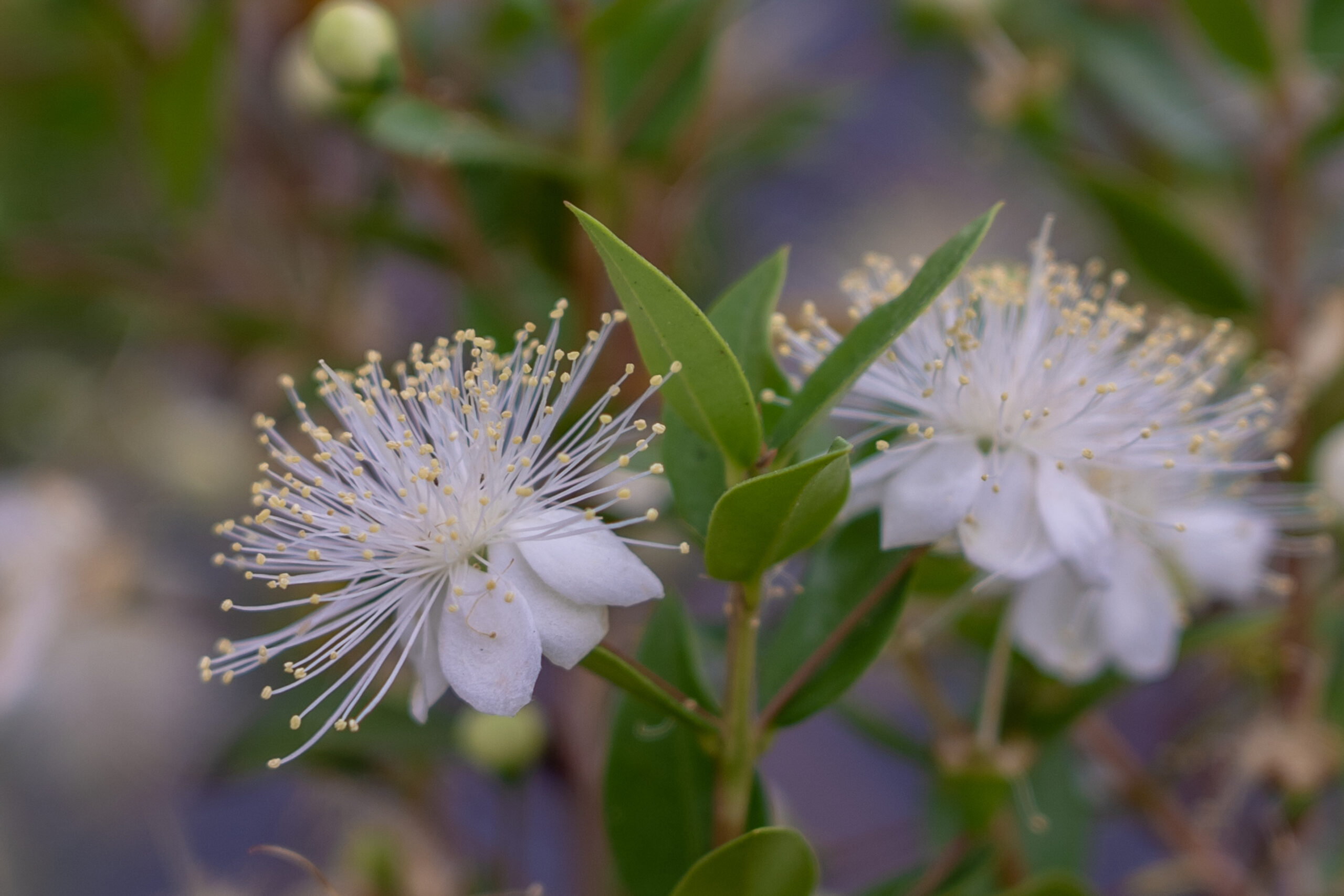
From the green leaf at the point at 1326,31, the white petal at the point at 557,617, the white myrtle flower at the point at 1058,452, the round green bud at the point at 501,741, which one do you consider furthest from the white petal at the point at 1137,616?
the green leaf at the point at 1326,31

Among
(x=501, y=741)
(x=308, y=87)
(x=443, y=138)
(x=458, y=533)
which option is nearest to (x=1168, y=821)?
(x=501, y=741)

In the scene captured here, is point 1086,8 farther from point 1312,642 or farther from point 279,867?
point 279,867

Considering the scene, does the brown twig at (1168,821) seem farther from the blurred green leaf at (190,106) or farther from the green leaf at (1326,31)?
the blurred green leaf at (190,106)

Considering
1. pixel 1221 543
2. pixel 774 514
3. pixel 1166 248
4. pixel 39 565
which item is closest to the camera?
pixel 774 514

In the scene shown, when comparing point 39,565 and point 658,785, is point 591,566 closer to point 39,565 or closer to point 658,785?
point 658,785

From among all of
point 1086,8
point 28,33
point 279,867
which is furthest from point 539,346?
point 279,867

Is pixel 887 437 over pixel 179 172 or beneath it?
beneath

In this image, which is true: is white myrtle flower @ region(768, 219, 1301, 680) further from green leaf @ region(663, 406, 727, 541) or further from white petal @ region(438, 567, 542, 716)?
white petal @ region(438, 567, 542, 716)
